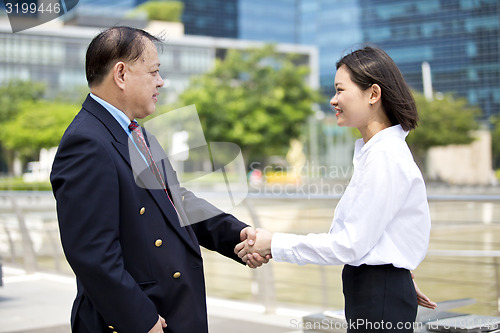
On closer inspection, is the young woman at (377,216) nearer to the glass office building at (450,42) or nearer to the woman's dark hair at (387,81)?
the woman's dark hair at (387,81)

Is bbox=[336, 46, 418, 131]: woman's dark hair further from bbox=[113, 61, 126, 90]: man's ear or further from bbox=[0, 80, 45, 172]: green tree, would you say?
bbox=[0, 80, 45, 172]: green tree

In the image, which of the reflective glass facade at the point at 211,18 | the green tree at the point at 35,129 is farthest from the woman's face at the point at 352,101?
the reflective glass facade at the point at 211,18

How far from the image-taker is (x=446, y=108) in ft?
154

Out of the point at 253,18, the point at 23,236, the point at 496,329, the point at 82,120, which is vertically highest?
the point at 253,18

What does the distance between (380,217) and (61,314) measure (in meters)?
4.13

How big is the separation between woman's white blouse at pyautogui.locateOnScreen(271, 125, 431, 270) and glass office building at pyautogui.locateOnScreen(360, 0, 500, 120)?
7099cm

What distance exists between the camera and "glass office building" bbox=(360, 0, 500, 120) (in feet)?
225

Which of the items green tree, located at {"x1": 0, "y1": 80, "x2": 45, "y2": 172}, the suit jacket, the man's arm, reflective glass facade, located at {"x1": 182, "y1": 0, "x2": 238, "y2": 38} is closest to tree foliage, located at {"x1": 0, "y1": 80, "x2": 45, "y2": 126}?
green tree, located at {"x1": 0, "y1": 80, "x2": 45, "y2": 172}

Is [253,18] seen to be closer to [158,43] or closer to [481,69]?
[481,69]

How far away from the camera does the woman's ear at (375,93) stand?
6.78 ft

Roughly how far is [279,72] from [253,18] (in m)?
64.6

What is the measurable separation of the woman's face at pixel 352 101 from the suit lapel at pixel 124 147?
2.18 feet

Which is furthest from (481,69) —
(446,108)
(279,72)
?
(279,72)

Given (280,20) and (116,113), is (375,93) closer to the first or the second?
(116,113)
